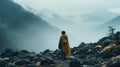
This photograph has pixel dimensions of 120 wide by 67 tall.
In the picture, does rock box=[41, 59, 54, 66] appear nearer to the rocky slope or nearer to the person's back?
the rocky slope

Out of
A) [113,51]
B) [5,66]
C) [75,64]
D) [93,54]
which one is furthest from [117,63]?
[93,54]

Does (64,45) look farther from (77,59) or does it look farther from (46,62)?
(77,59)

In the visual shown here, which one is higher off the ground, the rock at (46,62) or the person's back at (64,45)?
the person's back at (64,45)

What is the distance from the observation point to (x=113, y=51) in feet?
93.5

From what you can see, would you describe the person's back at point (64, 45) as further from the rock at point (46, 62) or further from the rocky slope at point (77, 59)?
the rock at point (46, 62)

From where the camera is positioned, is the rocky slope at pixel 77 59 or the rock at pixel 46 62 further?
the rock at pixel 46 62

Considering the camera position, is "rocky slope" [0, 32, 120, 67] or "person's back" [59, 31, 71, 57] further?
"person's back" [59, 31, 71, 57]

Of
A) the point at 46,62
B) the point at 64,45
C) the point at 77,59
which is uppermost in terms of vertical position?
the point at 64,45

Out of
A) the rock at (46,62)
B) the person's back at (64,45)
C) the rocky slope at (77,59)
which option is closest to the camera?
the rocky slope at (77,59)

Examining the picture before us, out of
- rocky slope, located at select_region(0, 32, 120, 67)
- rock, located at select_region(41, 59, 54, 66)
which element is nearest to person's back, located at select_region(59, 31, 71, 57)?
rocky slope, located at select_region(0, 32, 120, 67)

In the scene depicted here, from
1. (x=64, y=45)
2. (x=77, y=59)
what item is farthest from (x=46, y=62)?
(x=77, y=59)

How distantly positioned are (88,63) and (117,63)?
7.30 m

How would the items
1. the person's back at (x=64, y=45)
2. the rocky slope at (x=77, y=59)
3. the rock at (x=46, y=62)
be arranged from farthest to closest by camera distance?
the person's back at (x=64, y=45)
the rock at (x=46, y=62)
the rocky slope at (x=77, y=59)

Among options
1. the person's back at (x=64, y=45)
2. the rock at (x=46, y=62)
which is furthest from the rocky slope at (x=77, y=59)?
the person's back at (x=64, y=45)
